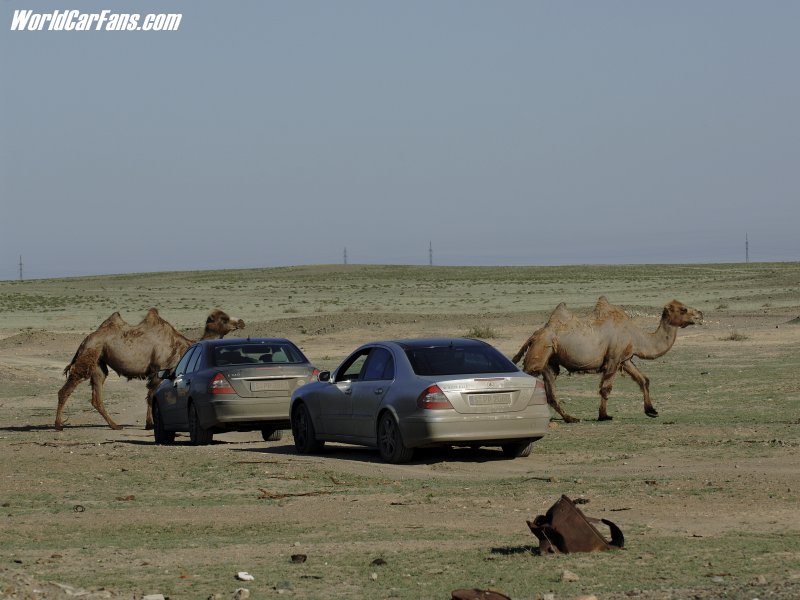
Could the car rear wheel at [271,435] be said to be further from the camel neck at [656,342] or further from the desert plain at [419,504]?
the camel neck at [656,342]

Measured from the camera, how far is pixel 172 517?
43.8 feet

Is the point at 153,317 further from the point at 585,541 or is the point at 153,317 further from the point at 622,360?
Result: the point at 585,541

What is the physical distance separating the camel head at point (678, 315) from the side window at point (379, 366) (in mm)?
7690

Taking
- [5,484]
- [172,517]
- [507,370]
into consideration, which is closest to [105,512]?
[172,517]

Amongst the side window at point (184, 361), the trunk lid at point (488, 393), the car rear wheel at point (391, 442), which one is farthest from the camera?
the side window at point (184, 361)

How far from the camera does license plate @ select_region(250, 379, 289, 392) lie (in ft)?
66.6

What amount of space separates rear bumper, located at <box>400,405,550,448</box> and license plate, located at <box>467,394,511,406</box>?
0.44ft

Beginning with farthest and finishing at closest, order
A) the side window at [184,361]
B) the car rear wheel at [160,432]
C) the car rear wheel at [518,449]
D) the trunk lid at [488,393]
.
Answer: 1. the car rear wheel at [160,432]
2. the side window at [184,361]
3. the car rear wheel at [518,449]
4. the trunk lid at [488,393]

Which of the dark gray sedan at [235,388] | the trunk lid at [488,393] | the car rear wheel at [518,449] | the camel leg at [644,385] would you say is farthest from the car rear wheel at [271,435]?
the trunk lid at [488,393]

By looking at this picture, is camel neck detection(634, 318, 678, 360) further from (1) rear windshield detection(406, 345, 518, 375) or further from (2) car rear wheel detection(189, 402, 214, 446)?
(2) car rear wheel detection(189, 402, 214, 446)

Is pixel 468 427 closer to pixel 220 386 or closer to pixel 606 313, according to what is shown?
pixel 220 386

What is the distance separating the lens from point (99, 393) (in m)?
24.3

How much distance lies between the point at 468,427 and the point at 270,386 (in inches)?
176

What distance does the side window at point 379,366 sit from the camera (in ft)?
57.9
